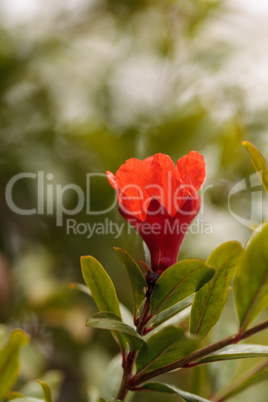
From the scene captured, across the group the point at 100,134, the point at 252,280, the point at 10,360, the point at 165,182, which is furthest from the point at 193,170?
the point at 100,134

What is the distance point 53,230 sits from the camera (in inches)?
48.3

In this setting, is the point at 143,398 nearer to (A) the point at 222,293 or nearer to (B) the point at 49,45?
(A) the point at 222,293

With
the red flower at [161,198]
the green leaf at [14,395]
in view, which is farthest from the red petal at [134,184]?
the green leaf at [14,395]

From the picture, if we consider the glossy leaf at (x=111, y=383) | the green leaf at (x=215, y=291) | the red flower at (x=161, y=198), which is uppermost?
the red flower at (x=161, y=198)

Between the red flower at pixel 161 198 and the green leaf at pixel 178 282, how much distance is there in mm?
44

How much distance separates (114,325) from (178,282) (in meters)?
0.07

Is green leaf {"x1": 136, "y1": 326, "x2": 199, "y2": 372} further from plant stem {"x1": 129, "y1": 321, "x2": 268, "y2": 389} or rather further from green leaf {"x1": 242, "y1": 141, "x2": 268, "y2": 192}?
green leaf {"x1": 242, "y1": 141, "x2": 268, "y2": 192}

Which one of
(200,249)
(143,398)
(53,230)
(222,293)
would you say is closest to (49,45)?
(53,230)

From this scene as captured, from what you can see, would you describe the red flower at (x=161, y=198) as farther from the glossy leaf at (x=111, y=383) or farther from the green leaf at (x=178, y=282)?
the glossy leaf at (x=111, y=383)

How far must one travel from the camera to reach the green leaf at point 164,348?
0.40 m

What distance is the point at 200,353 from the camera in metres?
0.43

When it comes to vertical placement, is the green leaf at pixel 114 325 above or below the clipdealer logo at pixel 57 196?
below

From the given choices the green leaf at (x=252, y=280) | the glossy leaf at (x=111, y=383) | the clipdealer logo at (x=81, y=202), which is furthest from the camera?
the clipdealer logo at (x=81, y=202)

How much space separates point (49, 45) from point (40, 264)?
2.29 feet
